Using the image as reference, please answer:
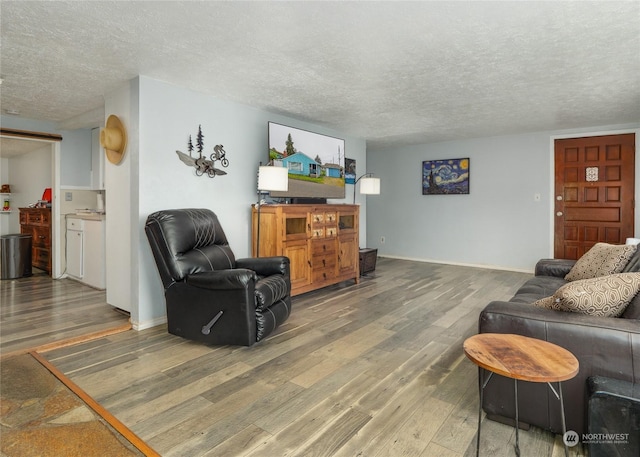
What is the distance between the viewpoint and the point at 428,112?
4.49m

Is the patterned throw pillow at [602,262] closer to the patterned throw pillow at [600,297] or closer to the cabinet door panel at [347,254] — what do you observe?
the patterned throw pillow at [600,297]

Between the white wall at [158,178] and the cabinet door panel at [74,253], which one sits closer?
the white wall at [158,178]

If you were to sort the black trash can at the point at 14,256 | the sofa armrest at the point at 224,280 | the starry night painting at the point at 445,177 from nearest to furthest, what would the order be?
the sofa armrest at the point at 224,280, the black trash can at the point at 14,256, the starry night painting at the point at 445,177

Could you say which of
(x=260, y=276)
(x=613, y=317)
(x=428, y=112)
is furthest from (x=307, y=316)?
(x=428, y=112)

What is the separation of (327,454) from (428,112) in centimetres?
398

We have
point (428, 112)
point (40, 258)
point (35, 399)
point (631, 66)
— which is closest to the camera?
point (35, 399)

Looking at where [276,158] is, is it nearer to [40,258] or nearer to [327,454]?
[327,454]

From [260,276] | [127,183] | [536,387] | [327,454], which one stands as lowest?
[327,454]

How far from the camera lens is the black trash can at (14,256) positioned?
5109mm

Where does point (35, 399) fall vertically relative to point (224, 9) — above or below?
below

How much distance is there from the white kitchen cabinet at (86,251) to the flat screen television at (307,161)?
2.33 m

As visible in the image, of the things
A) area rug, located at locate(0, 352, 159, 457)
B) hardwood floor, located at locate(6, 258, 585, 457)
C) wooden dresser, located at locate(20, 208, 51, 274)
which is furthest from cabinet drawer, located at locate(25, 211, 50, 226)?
area rug, located at locate(0, 352, 159, 457)

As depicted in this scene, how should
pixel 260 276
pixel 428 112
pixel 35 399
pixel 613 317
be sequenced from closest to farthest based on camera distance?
pixel 613 317
pixel 35 399
pixel 260 276
pixel 428 112

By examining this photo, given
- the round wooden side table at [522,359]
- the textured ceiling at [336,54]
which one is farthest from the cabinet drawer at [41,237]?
the round wooden side table at [522,359]
